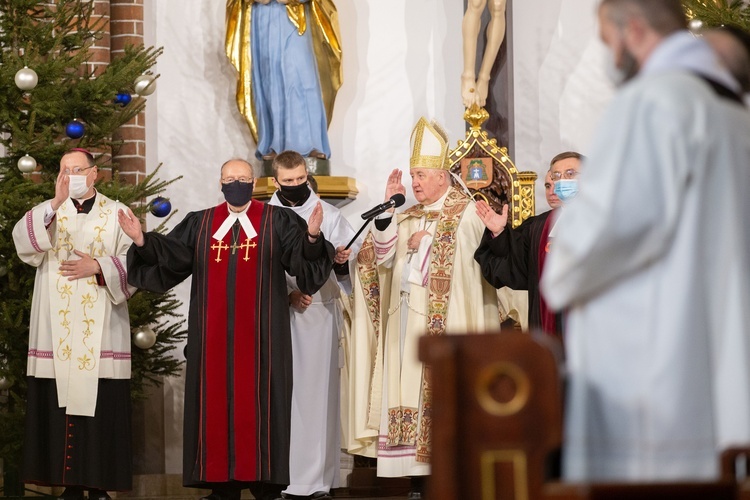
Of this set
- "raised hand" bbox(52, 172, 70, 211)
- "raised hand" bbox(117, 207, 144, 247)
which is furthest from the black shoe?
"raised hand" bbox(52, 172, 70, 211)

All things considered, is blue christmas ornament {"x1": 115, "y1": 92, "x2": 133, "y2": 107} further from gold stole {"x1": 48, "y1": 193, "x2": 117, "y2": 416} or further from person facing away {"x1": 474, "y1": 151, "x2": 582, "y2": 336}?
person facing away {"x1": 474, "y1": 151, "x2": 582, "y2": 336}

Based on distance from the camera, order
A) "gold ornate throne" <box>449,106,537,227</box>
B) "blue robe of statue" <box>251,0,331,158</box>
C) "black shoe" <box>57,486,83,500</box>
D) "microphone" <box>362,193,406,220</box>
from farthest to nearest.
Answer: "blue robe of statue" <box>251,0,331,158</box>
"gold ornate throne" <box>449,106,537,227</box>
"black shoe" <box>57,486,83,500</box>
"microphone" <box>362,193,406,220</box>

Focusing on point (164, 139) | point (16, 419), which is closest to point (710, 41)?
point (16, 419)

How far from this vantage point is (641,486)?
2158 mm

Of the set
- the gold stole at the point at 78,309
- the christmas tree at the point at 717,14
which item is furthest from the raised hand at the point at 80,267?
the christmas tree at the point at 717,14

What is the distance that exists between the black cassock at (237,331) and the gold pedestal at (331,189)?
1734mm

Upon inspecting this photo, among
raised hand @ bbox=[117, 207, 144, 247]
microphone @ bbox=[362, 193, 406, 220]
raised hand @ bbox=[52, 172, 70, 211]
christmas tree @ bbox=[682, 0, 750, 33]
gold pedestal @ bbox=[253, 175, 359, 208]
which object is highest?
christmas tree @ bbox=[682, 0, 750, 33]

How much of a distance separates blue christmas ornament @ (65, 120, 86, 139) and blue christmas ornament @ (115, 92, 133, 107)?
42 centimetres

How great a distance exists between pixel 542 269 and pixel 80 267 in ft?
8.55

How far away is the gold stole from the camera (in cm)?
675

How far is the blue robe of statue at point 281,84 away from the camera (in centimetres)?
893

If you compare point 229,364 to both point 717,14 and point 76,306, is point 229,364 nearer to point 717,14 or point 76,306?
point 76,306

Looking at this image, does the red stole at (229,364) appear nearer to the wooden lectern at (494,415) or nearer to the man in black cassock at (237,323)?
the man in black cassock at (237,323)

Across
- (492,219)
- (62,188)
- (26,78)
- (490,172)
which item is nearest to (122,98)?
(26,78)
